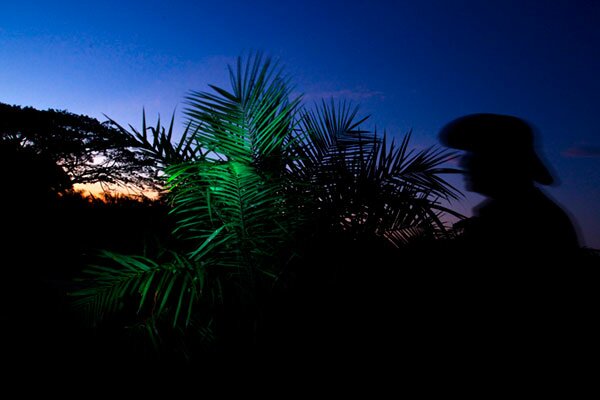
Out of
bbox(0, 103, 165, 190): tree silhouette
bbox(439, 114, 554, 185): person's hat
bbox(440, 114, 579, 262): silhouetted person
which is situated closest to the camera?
bbox(440, 114, 579, 262): silhouetted person

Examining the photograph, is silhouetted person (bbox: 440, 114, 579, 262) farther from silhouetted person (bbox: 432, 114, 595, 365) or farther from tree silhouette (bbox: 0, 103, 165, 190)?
tree silhouette (bbox: 0, 103, 165, 190)

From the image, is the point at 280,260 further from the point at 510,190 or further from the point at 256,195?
the point at 510,190

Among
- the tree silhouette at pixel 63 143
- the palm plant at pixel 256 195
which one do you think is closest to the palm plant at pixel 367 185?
the palm plant at pixel 256 195

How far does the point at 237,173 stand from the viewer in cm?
175

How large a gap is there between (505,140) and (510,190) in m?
0.25

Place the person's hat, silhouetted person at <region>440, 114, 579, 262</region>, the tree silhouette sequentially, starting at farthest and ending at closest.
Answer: the tree silhouette < the person's hat < silhouetted person at <region>440, 114, 579, 262</region>

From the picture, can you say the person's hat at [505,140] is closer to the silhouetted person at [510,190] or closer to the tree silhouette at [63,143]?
the silhouetted person at [510,190]

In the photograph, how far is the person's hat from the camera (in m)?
1.61

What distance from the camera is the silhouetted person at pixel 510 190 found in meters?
1.48

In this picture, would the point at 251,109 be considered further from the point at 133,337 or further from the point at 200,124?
the point at 133,337

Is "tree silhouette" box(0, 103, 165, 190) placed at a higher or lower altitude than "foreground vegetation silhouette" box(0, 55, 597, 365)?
higher

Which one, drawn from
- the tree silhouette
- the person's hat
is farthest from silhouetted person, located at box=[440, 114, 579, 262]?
the tree silhouette

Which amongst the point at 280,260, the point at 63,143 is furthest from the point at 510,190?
the point at 63,143

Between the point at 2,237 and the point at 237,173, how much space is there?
6.31 metres
